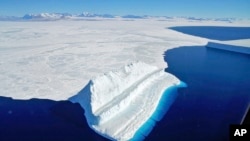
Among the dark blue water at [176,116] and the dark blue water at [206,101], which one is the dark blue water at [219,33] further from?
the dark blue water at [176,116]

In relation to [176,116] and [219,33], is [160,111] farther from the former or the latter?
[219,33]

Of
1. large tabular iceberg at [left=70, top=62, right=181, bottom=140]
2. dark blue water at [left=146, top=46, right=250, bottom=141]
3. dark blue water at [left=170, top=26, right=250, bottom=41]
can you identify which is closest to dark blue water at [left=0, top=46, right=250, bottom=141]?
dark blue water at [left=146, top=46, right=250, bottom=141]

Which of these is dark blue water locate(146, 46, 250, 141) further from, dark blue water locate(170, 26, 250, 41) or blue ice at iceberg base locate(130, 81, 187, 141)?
dark blue water locate(170, 26, 250, 41)

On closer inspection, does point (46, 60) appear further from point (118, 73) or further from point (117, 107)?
point (117, 107)

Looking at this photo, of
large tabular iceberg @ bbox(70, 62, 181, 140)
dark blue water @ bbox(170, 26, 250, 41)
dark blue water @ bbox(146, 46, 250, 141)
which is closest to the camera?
dark blue water @ bbox(146, 46, 250, 141)

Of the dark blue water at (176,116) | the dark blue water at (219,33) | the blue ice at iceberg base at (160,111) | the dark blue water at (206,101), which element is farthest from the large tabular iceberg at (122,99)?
the dark blue water at (219,33)

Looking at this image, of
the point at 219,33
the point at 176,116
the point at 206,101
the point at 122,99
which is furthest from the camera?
the point at 219,33

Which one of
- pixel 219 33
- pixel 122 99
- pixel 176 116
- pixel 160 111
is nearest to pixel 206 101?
pixel 176 116
